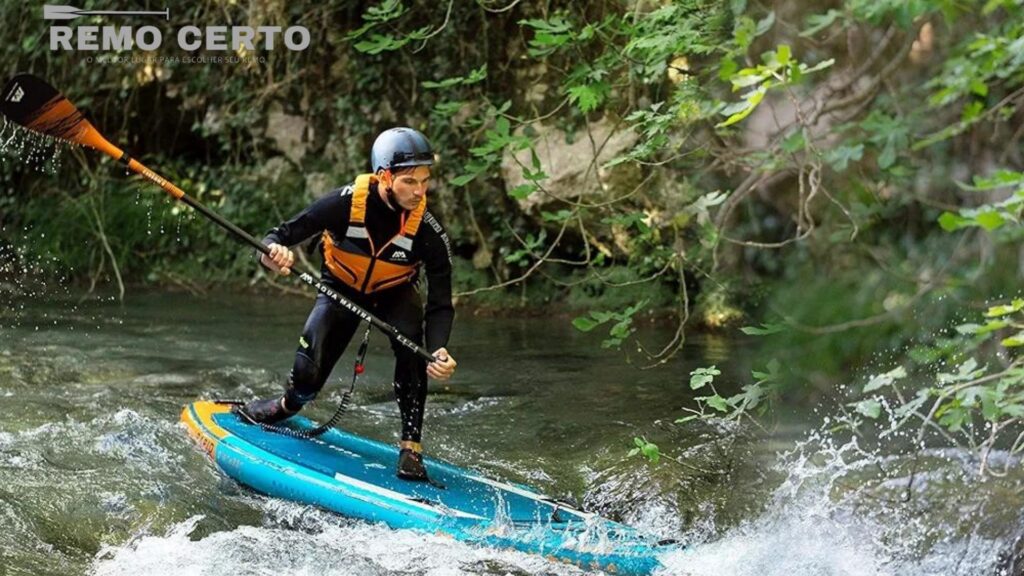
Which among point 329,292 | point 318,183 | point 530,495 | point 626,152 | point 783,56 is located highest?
point 783,56

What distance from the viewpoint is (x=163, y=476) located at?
16.0ft

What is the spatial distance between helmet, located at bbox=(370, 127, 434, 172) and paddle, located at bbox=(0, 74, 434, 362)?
0.57 meters

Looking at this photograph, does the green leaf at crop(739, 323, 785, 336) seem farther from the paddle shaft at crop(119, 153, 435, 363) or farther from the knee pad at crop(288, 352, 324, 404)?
the knee pad at crop(288, 352, 324, 404)

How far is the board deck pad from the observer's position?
4.08 meters

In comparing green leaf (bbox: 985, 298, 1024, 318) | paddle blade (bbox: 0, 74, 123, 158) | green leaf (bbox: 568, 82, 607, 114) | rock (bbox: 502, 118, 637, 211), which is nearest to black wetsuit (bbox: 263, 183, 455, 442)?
green leaf (bbox: 568, 82, 607, 114)

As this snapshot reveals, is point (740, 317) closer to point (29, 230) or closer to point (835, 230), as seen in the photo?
point (835, 230)

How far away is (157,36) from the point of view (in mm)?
10844

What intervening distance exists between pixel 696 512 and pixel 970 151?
70.6 inches

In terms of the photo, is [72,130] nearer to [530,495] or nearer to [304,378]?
[304,378]

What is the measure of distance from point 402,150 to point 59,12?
786 cm

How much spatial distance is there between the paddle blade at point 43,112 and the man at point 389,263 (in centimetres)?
99

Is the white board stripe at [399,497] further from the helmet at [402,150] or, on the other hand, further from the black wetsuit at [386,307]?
the helmet at [402,150]

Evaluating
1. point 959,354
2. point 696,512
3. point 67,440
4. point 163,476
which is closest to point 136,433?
point 67,440

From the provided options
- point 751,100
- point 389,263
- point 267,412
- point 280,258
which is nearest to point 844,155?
point 751,100
